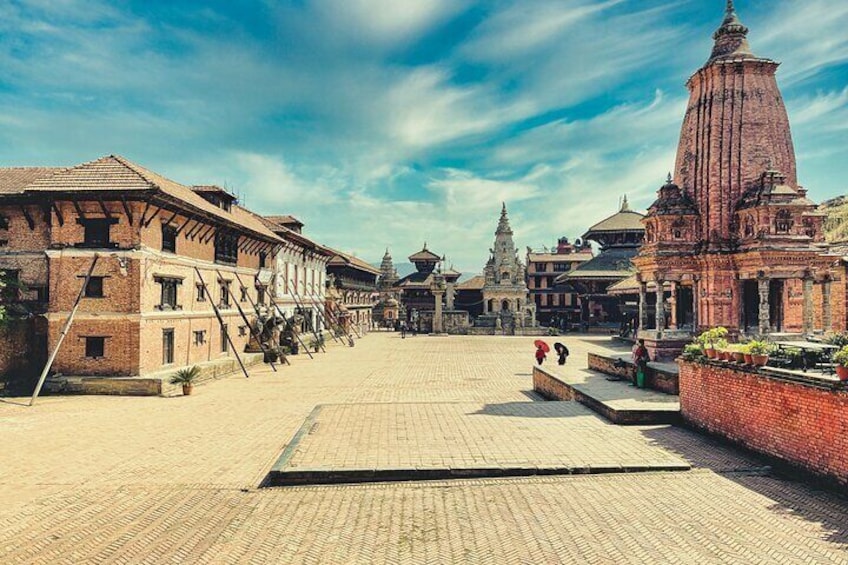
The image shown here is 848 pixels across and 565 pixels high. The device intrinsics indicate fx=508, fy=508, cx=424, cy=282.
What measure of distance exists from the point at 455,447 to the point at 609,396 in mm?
7558

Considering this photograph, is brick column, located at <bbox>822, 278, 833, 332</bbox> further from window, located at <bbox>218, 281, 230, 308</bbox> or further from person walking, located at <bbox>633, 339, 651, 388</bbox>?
window, located at <bbox>218, 281, 230, 308</bbox>

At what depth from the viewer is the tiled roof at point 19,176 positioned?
22562mm

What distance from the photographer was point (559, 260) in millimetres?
81938

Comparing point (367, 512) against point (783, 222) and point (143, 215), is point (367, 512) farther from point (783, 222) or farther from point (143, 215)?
point (783, 222)

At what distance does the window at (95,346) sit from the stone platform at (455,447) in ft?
37.8

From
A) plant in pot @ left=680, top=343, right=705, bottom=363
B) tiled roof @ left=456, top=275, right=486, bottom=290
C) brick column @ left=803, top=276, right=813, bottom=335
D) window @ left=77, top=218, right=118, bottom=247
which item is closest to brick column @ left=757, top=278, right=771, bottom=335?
brick column @ left=803, top=276, right=813, bottom=335

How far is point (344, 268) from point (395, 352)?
24.9 m

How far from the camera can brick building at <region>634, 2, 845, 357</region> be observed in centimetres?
2164

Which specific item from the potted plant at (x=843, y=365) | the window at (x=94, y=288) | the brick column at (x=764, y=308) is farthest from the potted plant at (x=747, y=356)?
the window at (x=94, y=288)

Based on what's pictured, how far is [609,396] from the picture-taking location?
56.3 ft

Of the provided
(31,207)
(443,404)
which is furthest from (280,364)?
(443,404)

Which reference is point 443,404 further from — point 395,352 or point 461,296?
point 461,296

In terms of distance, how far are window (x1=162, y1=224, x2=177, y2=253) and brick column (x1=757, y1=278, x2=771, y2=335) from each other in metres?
26.7

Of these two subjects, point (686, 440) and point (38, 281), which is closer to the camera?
point (686, 440)
